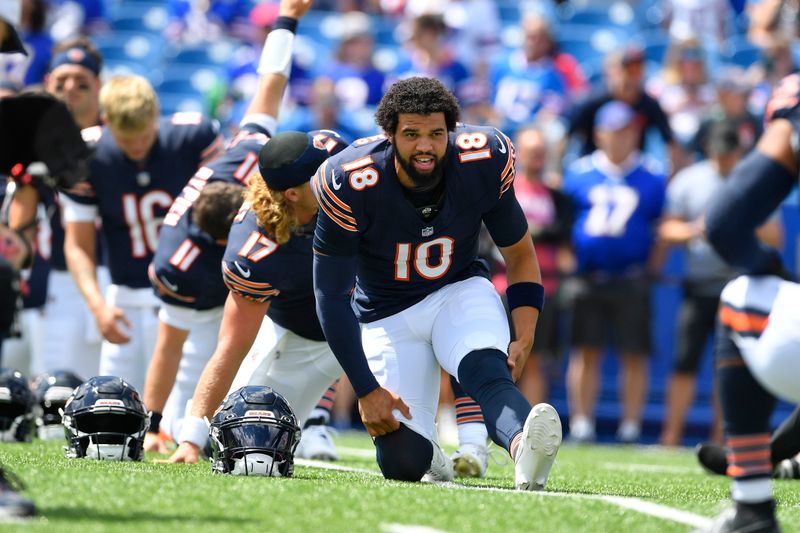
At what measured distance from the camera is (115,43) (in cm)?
1318

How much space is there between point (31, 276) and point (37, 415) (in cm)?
117

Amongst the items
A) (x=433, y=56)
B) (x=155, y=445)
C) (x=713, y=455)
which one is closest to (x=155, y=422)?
(x=155, y=445)

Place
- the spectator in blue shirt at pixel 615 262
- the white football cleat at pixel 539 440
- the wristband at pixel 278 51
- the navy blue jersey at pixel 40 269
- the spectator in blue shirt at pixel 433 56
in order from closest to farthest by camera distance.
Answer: the white football cleat at pixel 539 440 < the wristband at pixel 278 51 < the navy blue jersey at pixel 40 269 < the spectator in blue shirt at pixel 615 262 < the spectator in blue shirt at pixel 433 56

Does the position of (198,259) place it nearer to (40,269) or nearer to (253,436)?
(253,436)

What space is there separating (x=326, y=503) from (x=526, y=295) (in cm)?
135

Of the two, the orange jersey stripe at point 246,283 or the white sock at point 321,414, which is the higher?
the orange jersey stripe at point 246,283

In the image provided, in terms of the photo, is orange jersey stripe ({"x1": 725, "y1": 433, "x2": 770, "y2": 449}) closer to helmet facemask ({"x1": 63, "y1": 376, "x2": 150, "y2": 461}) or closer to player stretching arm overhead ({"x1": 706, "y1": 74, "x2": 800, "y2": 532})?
player stretching arm overhead ({"x1": 706, "y1": 74, "x2": 800, "y2": 532})

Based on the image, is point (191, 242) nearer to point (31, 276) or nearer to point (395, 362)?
point (395, 362)

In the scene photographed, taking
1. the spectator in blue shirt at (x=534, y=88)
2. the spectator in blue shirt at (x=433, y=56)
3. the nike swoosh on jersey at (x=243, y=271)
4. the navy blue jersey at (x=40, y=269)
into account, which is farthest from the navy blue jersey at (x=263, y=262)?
the spectator in blue shirt at (x=433, y=56)

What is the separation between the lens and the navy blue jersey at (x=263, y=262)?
4734mm

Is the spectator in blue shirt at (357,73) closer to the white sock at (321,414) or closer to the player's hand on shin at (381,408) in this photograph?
the white sock at (321,414)

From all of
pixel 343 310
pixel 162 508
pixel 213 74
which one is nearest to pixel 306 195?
pixel 343 310

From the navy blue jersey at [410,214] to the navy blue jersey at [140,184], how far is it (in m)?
1.90

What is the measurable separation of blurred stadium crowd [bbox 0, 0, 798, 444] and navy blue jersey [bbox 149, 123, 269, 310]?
1891 millimetres
